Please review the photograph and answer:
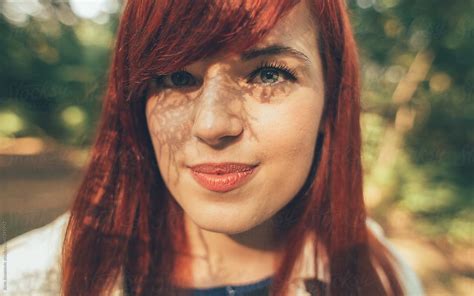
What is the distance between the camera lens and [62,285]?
1.09 meters

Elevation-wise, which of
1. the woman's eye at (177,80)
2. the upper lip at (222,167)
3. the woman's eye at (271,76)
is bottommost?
the upper lip at (222,167)

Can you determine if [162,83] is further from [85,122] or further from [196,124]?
[85,122]

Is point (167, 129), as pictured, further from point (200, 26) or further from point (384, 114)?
point (384, 114)

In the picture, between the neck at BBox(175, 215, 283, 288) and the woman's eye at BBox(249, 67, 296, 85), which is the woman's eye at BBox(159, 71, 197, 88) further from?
the neck at BBox(175, 215, 283, 288)

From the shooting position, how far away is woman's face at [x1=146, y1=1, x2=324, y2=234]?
869mm

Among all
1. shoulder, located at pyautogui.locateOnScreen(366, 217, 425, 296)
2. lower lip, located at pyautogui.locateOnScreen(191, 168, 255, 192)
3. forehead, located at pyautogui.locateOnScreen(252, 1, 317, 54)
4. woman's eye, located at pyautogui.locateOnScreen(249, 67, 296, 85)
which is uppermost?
forehead, located at pyautogui.locateOnScreen(252, 1, 317, 54)

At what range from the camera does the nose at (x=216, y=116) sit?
0.85m

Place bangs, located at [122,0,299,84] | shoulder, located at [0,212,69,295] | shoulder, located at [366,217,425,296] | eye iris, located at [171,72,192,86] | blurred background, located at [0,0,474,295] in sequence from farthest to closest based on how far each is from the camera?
blurred background, located at [0,0,474,295], shoulder, located at [366,217,425,296], shoulder, located at [0,212,69,295], eye iris, located at [171,72,192,86], bangs, located at [122,0,299,84]

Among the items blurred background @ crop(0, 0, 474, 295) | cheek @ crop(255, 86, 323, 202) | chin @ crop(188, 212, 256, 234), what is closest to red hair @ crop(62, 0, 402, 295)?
cheek @ crop(255, 86, 323, 202)

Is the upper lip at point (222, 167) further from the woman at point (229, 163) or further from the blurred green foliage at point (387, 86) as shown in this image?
the blurred green foliage at point (387, 86)

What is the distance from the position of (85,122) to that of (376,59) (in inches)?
57.9

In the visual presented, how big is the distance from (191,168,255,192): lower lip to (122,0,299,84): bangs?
251 millimetres

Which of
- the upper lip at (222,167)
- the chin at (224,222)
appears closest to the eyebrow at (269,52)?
the upper lip at (222,167)

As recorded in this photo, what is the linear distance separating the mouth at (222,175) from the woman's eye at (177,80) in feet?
0.63
